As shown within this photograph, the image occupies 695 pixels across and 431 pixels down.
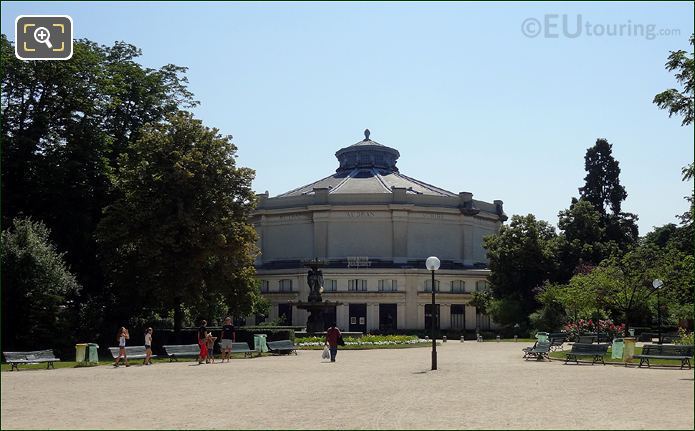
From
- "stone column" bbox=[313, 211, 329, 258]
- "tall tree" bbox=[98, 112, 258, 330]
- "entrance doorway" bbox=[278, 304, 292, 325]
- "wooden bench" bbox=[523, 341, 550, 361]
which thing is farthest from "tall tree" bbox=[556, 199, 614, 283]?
"tall tree" bbox=[98, 112, 258, 330]

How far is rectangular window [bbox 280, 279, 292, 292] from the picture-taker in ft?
315

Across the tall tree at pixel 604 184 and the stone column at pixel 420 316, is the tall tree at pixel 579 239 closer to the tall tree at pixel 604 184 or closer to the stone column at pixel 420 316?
the tall tree at pixel 604 184

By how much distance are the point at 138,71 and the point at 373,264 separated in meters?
49.5

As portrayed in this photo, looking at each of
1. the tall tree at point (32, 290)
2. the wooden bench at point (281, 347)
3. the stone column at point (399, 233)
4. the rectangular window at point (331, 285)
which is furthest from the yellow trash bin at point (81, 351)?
the stone column at point (399, 233)

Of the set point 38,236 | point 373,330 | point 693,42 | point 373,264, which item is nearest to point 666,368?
point 693,42

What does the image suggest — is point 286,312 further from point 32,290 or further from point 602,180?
point 32,290

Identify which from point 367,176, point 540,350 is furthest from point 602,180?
point 540,350

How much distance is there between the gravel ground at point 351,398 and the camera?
1616 cm

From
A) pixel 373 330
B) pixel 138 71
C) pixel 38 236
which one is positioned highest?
pixel 138 71

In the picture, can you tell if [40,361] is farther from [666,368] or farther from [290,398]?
[666,368]

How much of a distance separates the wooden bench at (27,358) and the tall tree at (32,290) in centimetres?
761

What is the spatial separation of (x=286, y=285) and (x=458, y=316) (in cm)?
2086

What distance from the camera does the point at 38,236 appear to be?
137 ft

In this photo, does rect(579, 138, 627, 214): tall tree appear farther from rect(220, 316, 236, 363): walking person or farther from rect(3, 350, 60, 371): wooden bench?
rect(3, 350, 60, 371): wooden bench
